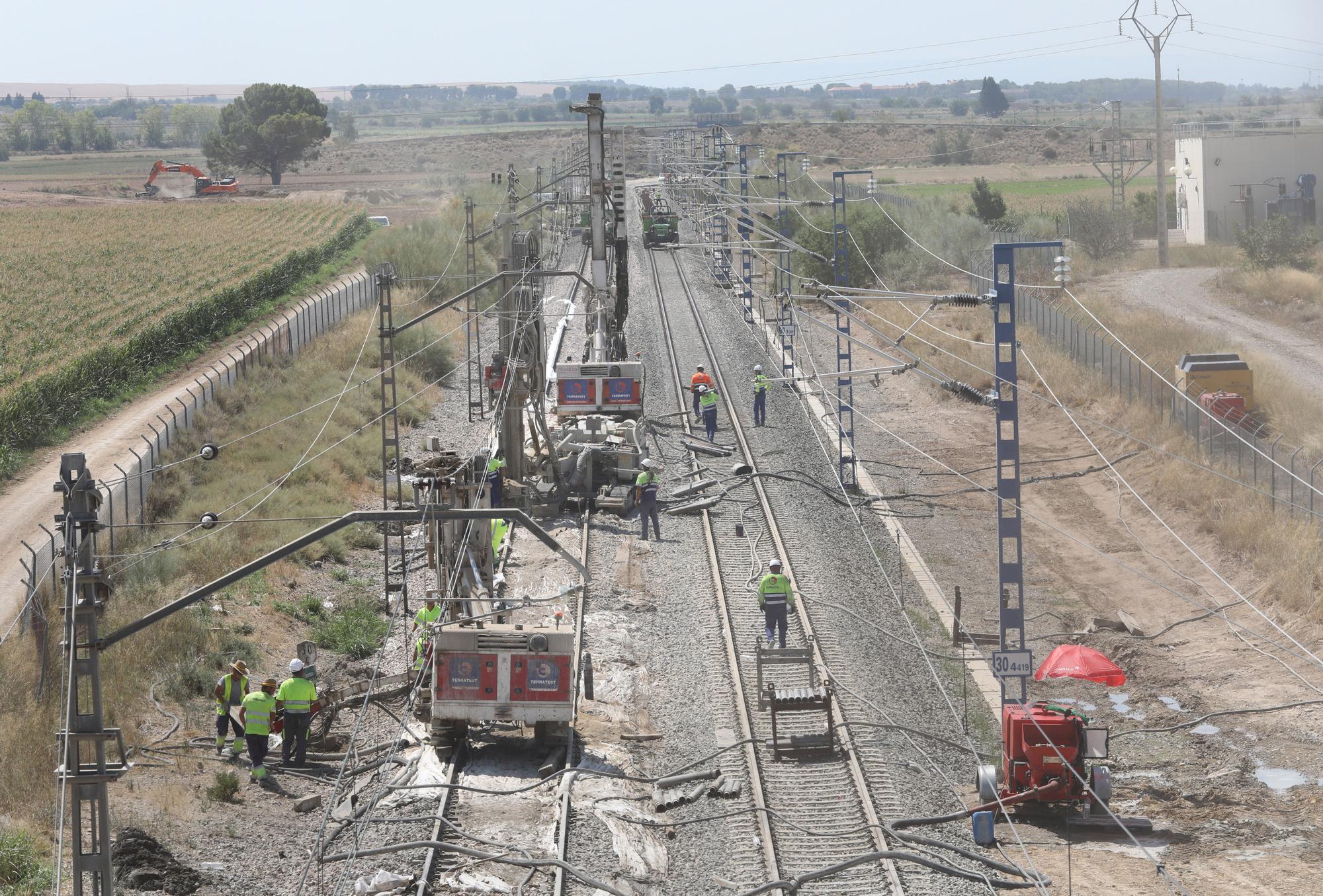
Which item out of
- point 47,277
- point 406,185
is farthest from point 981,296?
point 406,185

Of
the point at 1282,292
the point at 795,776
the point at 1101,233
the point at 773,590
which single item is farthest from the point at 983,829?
the point at 1101,233

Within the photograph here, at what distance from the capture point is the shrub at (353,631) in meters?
22.2

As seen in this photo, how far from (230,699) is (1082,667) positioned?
34.7 ft

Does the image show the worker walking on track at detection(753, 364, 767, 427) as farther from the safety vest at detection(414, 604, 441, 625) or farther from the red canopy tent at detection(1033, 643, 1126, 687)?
the red canopy tent at detection(1033, 643, 1126, 687)

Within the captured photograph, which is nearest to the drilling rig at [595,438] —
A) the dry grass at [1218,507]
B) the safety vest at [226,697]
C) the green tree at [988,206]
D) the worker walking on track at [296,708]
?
the dry grass at [1218,507]

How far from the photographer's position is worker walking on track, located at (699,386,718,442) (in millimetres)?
33344

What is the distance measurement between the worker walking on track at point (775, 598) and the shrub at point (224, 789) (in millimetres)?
7597

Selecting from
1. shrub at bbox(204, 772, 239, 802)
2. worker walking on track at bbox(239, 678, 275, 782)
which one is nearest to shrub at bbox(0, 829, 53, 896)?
shrub at bbox(204, 772, 239, 802)

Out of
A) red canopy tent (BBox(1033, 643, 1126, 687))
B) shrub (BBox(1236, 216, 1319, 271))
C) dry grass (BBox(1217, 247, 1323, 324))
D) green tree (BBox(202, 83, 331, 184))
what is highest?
green tree (BBox(202, 83, 331, 184))

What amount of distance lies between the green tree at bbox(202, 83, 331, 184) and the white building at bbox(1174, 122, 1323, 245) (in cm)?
9277

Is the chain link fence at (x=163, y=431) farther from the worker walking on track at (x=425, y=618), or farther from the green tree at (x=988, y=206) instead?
the green tree at (x=988, y=206)

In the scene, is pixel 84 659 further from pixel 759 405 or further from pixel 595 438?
pixel 759 405

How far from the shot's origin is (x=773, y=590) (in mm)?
19859

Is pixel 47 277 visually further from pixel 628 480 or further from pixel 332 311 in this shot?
pixel 628 480
